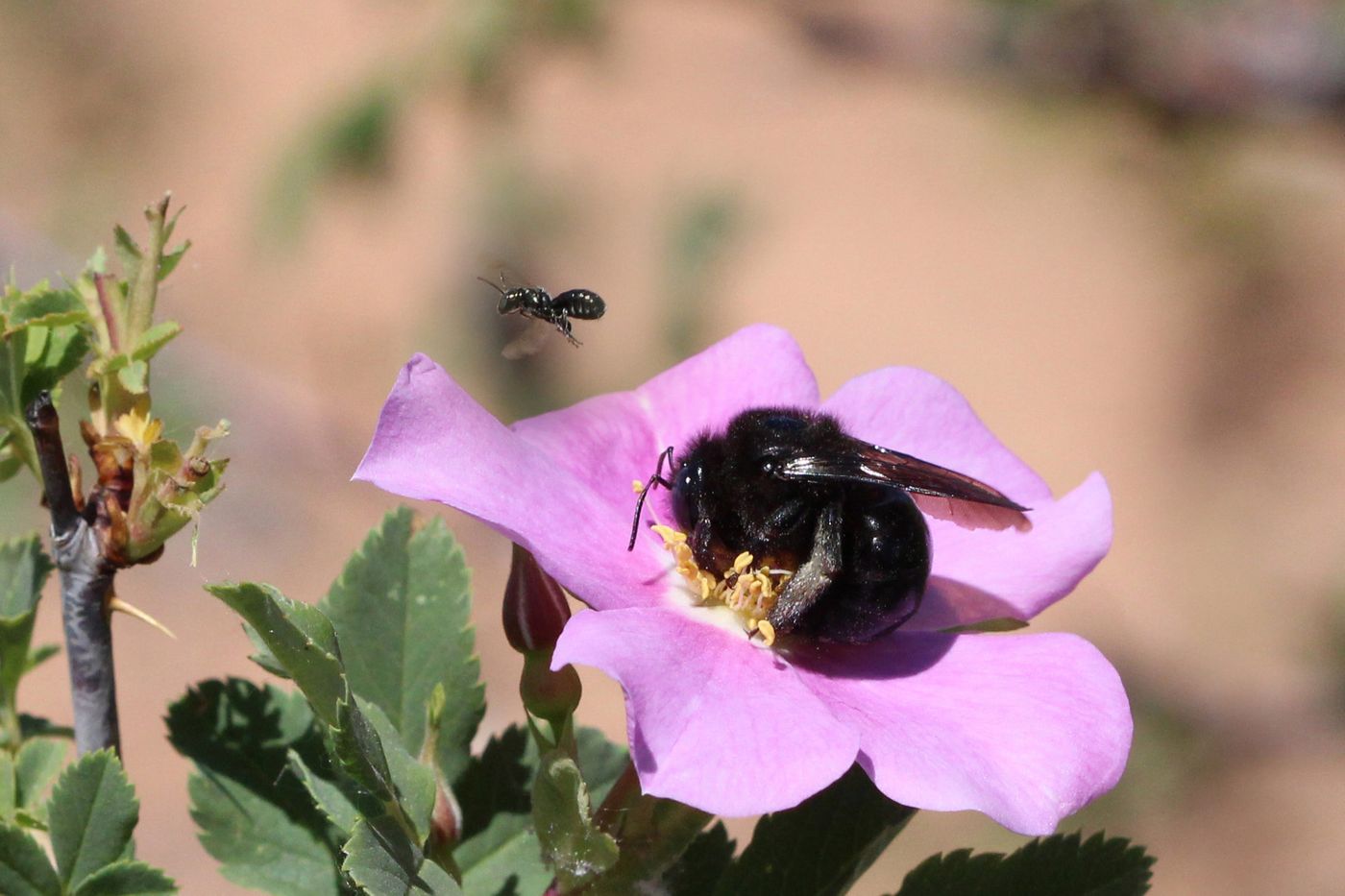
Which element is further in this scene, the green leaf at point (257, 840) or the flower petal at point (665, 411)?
the flower petal at point (665, 411)

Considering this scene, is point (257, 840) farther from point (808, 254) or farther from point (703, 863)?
point (808, 254)

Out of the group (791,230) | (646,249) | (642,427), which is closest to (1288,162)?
(791,230)

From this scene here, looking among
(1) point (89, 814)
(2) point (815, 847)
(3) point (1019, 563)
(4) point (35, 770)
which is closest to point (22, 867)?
(1) point (89, 814)

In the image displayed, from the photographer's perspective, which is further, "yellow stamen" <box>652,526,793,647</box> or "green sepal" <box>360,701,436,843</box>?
"yellow stamen" <box>652,526,793,647</box>

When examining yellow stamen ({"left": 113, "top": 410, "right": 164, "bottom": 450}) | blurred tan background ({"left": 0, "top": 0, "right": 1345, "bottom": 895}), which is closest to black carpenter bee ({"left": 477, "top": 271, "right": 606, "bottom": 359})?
yellow stamen ({"left": 113, "top": 410, "right": 164, "bottom": 450})

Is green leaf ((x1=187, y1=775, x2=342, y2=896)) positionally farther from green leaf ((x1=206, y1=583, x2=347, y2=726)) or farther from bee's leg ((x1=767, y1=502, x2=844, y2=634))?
bee's leg ((x1=767, y1=502, x2=844, y2=634))

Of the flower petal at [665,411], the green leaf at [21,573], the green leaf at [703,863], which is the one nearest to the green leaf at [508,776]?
the green leaf at [703,863]

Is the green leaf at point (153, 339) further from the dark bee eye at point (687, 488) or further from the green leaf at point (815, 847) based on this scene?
the green leaf at point (815, 847)
